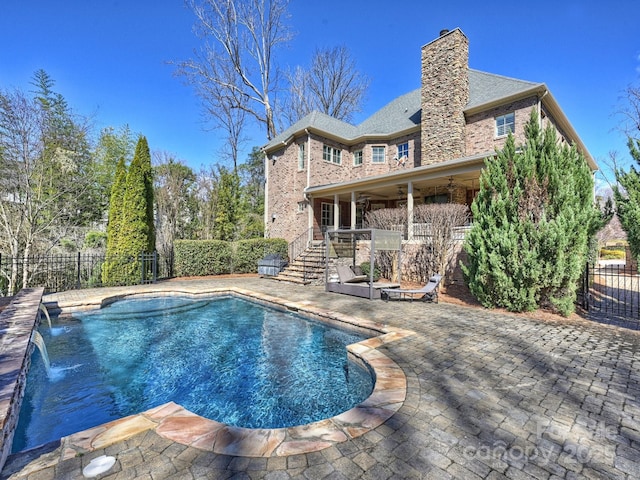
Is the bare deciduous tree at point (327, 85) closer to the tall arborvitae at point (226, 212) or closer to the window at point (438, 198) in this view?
the tall arborvitae at point (226, 212)

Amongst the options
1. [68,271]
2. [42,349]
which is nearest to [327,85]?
[68,271]

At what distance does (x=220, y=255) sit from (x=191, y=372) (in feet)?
31.8

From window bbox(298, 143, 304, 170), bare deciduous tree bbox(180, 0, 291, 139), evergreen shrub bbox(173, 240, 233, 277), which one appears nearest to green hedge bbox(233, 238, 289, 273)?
evergreen shrub bbox(173, 240, 233, 277)

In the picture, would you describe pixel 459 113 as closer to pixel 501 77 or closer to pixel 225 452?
pixel 501 77

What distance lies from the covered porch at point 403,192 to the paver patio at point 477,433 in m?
6.82

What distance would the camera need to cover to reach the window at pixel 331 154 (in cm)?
1640

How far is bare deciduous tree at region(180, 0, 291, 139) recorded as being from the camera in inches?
800

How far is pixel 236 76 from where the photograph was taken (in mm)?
22234

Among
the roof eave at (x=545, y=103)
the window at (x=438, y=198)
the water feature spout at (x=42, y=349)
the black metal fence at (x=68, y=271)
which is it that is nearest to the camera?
the water feature spout at (x=42, y=349)

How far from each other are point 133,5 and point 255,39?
42.2ft

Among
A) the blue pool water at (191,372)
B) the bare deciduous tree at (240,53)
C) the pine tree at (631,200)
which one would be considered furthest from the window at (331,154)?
the pine tree at (631,200)

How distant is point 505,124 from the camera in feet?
38.9

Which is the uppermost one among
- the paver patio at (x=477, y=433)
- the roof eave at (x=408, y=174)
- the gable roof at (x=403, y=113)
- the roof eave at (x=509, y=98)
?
the gable roof at (x=403, y=113)

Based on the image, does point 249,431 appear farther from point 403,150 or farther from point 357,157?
point 357,157
